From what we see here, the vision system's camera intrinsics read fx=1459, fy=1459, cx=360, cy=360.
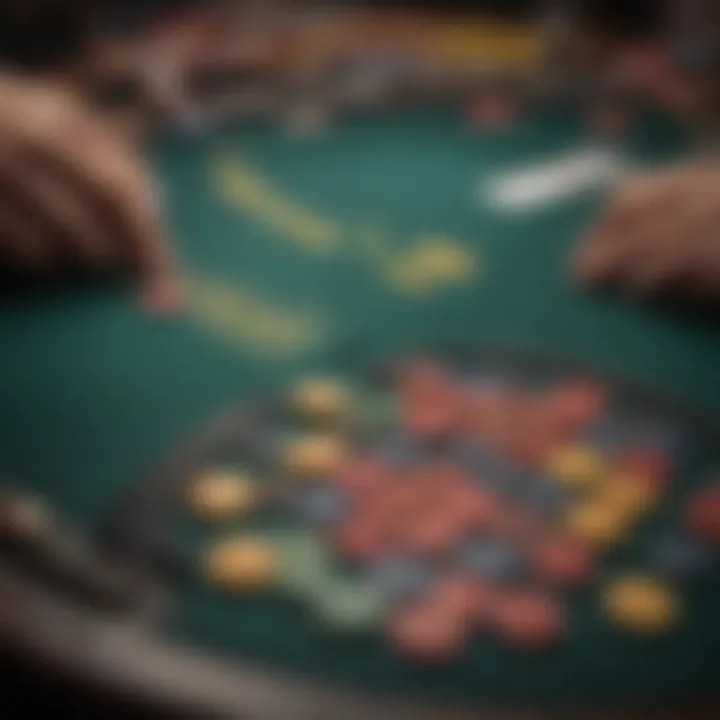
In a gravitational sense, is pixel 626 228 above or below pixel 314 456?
above

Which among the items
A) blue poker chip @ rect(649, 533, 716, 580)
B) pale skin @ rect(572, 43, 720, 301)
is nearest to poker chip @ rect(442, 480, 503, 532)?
blue poker chip @ rect(649, 533, 716, 580)

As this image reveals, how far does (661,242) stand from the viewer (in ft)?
4.08

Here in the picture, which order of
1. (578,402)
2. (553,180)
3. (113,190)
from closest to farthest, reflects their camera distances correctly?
1. (578,402)
2. (113,190)
3. (553,180)

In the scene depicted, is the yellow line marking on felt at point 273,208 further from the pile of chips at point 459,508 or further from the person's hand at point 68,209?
the pile of chips at point 459,508

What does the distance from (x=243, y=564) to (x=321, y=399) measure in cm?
20

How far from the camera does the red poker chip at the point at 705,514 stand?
3.01ft

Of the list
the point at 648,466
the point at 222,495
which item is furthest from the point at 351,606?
the point at 648,466

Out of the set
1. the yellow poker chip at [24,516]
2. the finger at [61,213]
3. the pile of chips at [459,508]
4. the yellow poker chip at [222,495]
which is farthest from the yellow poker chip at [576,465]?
the finger at [61,213]

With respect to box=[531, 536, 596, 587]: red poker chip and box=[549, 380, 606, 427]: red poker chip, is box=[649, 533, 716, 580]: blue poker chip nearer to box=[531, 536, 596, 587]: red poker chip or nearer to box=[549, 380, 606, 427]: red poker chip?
box=[531, 536, 596, 587]: red poker chip

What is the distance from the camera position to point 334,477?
3.21ft

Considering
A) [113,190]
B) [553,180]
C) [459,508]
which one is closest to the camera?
[459,508]

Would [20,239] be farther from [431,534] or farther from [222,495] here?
[431,534]

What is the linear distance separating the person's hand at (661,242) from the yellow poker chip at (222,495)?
418 millimetres

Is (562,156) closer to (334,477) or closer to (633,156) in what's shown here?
(633,156)
